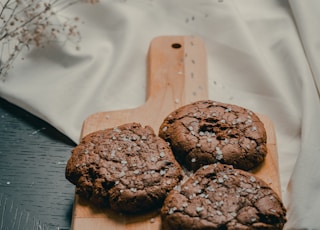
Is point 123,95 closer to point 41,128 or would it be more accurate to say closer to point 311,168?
point 41,128

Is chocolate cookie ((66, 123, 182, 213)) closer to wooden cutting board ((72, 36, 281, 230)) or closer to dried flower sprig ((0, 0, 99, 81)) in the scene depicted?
wooden cutting board ((72, 36, 281, 230))

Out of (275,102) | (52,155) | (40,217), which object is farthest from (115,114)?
(275,102)

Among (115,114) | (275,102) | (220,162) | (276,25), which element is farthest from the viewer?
(276,25)

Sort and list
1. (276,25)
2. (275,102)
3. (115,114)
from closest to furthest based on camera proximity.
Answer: (115,114), (275,102), (276,25)

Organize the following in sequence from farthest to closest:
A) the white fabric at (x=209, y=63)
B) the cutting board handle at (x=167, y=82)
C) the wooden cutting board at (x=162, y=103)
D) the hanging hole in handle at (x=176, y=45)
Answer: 1. the hanging hole in handle at (x=176, y=45)
2. the white fabric at (x=209, y=63)
3. the cutting board handle at (x=167, y=82)
4. the wooden cutting board at (x=162, y=103)

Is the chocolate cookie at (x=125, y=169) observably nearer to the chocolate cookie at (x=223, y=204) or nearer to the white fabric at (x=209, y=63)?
the chocolate cookie at (x=223, y=204)

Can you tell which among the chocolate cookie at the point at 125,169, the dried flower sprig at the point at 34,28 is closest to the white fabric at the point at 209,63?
the dried flower sprig at the point at 34,28

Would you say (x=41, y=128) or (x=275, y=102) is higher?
(x=275, y=102)
